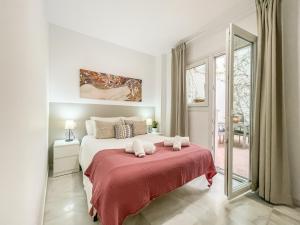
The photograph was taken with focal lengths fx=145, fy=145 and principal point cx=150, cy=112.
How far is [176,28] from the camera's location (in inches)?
116

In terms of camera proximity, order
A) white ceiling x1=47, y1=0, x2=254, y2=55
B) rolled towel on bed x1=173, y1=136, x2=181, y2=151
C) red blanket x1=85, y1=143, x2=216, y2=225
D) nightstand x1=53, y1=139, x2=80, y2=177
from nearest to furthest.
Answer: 1. red blanket x1=85, y1=143, x2=216, y2=225
2. rolled towel on bed x1=173, y1=136, x2=181, y2=151
3. white ceiling x1=47, y1=0, x2=254, y2=55
4. nightstand x1=53, y1=139, x2=80, y2=177

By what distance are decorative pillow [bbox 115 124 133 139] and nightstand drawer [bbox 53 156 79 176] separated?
890mm

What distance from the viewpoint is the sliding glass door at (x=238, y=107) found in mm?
1870

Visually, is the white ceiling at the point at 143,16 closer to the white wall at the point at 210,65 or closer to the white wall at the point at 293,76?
the white wall at the point at 210,65

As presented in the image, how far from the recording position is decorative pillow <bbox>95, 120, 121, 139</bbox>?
9.00 ft

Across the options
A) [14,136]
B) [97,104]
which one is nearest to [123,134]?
[97,104]

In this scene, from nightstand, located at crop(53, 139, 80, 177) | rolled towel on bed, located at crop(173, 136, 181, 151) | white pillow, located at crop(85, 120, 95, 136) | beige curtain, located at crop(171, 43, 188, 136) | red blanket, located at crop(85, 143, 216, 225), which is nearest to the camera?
red blanket, located at crop(85, 143, 216, 225)

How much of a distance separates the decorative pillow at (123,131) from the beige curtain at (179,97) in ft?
3.99

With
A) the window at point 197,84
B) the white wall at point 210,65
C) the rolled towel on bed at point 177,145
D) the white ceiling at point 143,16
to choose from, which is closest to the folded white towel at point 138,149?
the rolled towel on bed at point 177,145

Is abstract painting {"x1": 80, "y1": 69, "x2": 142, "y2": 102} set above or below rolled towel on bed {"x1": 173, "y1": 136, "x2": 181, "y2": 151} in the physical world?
above

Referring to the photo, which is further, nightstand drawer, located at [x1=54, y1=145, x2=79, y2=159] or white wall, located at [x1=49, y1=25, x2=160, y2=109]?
white wall, located at [x1=49, y1=25, x2=160, y2=109]

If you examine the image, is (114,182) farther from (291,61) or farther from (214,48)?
(214,48)

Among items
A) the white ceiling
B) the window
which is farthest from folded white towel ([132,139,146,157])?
the white ceiling

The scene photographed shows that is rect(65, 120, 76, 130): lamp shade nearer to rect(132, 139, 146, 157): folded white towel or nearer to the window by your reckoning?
rect(132, 139, 146, 157): folded white towel
